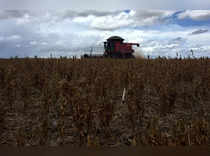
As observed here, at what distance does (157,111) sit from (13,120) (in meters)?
2.83

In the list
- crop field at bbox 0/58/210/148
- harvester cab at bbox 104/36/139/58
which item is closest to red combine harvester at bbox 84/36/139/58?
harvester cab at bbox 104/36/139/58

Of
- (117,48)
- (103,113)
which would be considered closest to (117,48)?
(117,48)

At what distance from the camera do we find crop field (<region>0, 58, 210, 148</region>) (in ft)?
12.1

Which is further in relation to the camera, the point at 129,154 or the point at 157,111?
the point at 157,111

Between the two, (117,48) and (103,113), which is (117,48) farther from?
(103,113)

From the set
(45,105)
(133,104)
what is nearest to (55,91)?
(45,105)

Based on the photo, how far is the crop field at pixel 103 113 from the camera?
3.69 metres

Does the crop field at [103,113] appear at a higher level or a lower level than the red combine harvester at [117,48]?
lower

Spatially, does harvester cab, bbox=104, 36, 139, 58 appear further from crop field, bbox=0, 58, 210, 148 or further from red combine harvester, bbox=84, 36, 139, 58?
crop field, bbox=0, 58, 210, 148

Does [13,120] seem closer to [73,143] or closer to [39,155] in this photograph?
[73,143]

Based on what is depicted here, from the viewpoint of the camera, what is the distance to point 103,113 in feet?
13.5

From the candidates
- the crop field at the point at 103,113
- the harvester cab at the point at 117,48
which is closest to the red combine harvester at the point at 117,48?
the harvester cab at the point at 117,48

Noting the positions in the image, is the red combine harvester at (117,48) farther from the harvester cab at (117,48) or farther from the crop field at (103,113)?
the crop field at (103,113)

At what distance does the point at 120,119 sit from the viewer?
4555 millimetres
